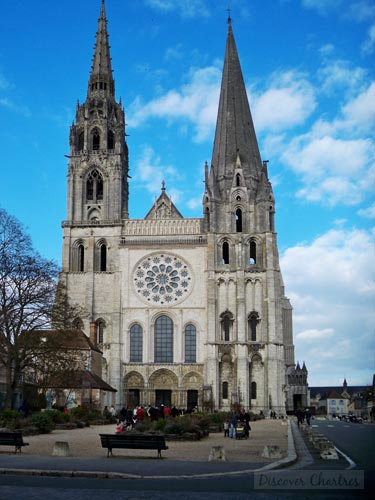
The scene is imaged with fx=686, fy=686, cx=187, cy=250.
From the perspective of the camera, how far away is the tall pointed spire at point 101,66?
72188mm

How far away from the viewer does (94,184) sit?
6781 cm

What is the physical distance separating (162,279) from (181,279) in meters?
1.79

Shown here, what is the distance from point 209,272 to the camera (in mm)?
62906

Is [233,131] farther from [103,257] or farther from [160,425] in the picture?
[160,425]

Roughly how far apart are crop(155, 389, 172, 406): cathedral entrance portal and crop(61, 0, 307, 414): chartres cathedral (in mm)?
98

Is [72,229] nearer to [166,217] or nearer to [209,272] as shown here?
[166,217]

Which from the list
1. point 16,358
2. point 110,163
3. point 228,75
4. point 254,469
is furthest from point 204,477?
point 228,75

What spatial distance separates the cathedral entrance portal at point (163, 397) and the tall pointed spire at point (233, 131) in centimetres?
2000

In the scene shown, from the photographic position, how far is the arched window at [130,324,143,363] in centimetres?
6297

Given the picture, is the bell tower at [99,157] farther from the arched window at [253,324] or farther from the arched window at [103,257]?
the arched window at [253,324]

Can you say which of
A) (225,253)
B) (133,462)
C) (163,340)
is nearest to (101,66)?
(225,253)

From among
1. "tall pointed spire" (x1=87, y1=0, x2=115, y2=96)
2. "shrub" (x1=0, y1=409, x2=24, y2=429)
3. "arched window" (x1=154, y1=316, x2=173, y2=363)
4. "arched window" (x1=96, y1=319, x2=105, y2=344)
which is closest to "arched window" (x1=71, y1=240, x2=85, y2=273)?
"arched window" (x1=96, y1=319, x2=105, y2=344)

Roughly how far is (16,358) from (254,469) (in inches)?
879

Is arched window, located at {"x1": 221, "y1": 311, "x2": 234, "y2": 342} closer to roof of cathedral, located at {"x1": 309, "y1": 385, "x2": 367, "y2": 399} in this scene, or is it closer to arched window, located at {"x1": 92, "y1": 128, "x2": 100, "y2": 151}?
arched window, located at {"x1": 92, "y1": 128, "x2": 100, "y2": 151}
